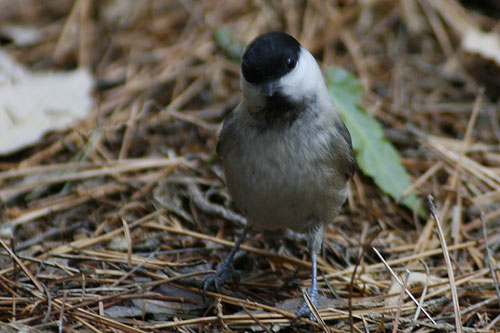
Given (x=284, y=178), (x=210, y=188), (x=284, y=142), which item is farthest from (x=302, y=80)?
(x=210, y=188)

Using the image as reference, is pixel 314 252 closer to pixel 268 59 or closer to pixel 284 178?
pixel 284 178

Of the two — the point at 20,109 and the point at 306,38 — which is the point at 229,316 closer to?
the point at 20,109

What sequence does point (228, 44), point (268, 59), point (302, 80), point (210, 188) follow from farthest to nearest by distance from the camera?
point (228, 44)
point (210, 188)
point (302, 80)
point (268, 59)

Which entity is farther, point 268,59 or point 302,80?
point 302,80

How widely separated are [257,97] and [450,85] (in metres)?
2.05

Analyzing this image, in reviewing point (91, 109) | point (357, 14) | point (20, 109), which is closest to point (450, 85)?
point (357, 14)

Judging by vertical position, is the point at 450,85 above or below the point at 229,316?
below

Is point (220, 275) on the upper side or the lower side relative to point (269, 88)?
lower

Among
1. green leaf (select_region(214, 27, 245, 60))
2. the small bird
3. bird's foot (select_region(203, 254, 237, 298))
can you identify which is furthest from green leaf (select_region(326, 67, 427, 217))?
bird's foot (select_region(203, 254, 237, 298))

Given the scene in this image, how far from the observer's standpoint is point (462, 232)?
2799 millimetres

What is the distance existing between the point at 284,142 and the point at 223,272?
0.65 m

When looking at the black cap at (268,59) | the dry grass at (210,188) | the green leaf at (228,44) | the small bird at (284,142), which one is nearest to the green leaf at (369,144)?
the dry grass at (210,188)

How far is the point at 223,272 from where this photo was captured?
96.8 inches

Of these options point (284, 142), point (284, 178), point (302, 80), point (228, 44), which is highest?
point (302, 80)
